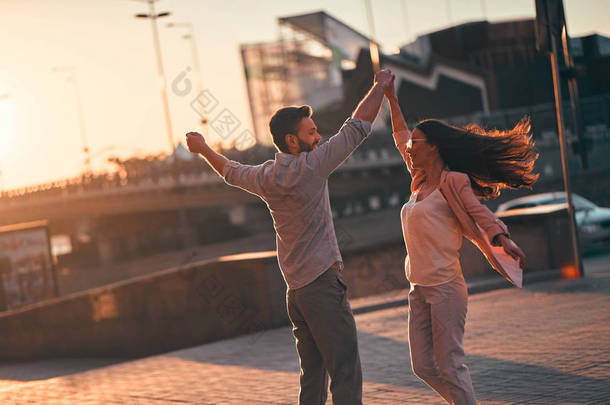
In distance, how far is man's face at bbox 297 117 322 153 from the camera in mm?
4387

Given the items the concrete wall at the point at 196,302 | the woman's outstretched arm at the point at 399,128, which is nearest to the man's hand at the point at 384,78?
the woman's outstretched arm at the point at 399,128

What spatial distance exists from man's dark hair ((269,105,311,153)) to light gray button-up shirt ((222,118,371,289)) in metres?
0.09

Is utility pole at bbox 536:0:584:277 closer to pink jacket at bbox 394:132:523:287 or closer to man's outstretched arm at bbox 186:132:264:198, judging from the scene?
pink jacket at bbox 394:132:523:287

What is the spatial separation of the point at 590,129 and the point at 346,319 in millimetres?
50369

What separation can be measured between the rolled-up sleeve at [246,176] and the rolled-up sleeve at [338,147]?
291 millimetres

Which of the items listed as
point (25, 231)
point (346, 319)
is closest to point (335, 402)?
point (346, 319)

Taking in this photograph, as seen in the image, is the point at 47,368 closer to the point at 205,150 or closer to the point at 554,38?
the point at 554,38

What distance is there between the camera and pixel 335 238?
14.7 ft

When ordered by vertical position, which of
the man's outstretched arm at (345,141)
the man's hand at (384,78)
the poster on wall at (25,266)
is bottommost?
the poster on wall at (25,266)

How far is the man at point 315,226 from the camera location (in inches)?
170

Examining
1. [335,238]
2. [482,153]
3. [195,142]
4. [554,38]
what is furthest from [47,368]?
[482,153]

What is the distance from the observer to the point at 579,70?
1283 cm

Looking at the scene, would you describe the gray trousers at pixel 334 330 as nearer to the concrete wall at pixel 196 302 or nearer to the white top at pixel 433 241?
the white top at pixel 433 241

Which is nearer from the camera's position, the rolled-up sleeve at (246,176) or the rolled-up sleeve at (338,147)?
the rolled-up sleeve at (338,147)
